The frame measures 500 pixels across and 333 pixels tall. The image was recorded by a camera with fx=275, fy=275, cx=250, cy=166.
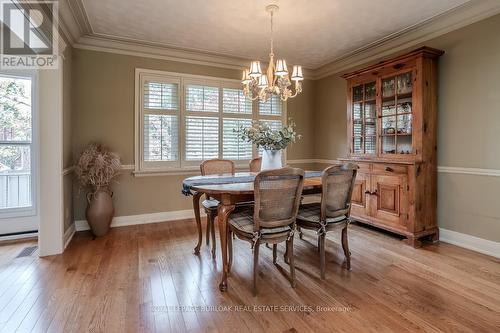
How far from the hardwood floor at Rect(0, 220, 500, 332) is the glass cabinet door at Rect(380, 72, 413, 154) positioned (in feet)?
4.10

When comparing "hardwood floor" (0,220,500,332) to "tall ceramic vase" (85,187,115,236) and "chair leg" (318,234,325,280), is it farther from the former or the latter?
"tall ceramic vase" (85,187,115,236)

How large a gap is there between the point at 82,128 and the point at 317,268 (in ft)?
11.4

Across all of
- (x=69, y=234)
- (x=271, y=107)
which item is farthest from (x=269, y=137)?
(x=69, y=234)

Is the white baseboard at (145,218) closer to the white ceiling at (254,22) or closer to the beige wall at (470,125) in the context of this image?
the white ceiling at (254,22)

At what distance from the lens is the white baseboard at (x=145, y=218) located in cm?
383

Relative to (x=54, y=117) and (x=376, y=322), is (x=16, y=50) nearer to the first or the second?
(x=54, y=117)

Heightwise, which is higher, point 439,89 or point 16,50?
point 16,50

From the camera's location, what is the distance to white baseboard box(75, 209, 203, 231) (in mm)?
3828

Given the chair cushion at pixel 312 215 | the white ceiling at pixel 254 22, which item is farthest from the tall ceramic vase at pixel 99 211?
the chair cushion at pixel 312 215

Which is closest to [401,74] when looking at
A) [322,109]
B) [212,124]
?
[322,109]

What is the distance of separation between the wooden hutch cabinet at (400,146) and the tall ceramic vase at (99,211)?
3380 mm

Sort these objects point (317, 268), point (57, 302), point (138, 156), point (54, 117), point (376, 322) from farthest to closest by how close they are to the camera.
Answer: point (138, 156), point (54, 117), point (317, 268), point (57, 302), point (376, 322)

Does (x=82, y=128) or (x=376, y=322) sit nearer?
(x=376, y=322)

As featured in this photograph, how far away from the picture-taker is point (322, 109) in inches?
209
